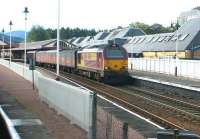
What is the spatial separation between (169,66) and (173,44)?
27792mm

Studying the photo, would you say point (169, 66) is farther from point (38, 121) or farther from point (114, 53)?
point (38, 121)

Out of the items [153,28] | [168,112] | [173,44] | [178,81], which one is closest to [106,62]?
[178,81]

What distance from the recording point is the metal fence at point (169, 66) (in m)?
46.4

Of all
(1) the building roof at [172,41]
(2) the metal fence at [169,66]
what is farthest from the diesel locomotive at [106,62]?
(1) the building roof at [172,41]

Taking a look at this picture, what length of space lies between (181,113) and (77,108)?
8.32 meters

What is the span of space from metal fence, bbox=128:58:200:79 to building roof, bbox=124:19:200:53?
13102mm

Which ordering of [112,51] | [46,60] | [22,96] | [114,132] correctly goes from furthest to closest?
[46,60]
[112,51]
[22,96]
[114,132]

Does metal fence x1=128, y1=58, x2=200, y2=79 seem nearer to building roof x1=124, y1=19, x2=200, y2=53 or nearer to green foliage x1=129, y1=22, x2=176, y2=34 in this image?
building roof x1=124, y1=19, x2=200, y2=53

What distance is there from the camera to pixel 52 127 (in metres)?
16.0

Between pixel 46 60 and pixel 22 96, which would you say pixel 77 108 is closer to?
pixel 22 96

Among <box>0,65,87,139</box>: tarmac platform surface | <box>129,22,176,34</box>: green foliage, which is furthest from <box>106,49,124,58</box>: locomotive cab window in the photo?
<box>129,22,176,34</box>: green foliage

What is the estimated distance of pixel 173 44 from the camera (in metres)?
81.5

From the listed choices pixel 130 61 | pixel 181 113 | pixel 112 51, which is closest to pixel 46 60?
pixel 130 61

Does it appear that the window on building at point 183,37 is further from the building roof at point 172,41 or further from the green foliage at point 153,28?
the green foliage at point 153,28
